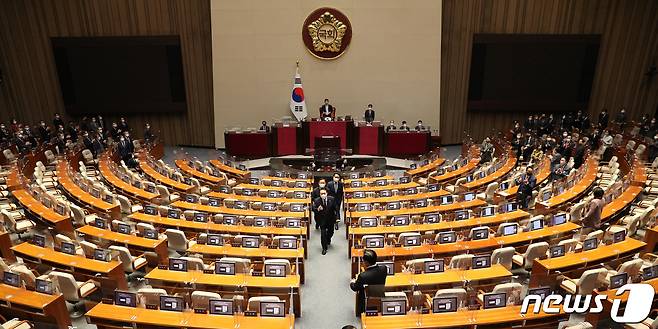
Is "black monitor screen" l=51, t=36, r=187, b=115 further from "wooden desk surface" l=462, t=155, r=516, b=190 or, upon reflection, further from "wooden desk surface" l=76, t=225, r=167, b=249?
"wooden desk surface" l=462, t=155, r=516, b=190

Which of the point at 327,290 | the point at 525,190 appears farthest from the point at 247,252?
the point at 525,190

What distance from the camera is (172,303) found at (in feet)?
23.2

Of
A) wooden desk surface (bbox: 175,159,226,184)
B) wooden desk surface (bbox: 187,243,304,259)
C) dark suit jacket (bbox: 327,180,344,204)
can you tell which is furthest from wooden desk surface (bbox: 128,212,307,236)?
wooden desk surface (bbox: 175,159,226,184)

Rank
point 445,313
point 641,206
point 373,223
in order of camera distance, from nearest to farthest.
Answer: point 445,313
point 373,223
point 641,206

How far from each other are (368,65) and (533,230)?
551 inches

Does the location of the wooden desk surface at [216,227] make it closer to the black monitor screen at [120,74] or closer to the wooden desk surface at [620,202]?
the wooden desk surface at [620,202]

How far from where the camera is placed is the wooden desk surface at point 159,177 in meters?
14.8

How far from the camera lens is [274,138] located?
838 inches

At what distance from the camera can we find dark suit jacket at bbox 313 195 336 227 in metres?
10.8

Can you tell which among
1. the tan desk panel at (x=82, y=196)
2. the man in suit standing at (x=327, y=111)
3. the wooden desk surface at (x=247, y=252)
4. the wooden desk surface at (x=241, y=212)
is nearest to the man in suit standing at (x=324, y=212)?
Answer: the wooden desk surface at (x=241, y=212)

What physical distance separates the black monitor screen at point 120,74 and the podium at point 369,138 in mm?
8989

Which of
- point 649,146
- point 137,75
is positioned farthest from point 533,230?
point 137,75

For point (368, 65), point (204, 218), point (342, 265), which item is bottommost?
point (342, 265)

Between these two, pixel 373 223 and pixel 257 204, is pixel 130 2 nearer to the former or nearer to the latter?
pixel 257 204
